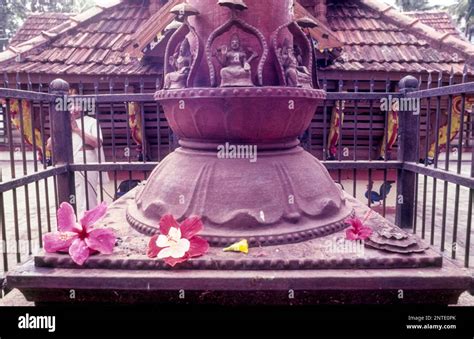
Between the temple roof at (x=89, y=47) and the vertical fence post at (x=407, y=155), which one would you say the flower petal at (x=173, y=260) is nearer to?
the vertical fence post at (x=407, y=155)

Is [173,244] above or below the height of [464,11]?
below

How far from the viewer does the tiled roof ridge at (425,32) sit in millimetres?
6957

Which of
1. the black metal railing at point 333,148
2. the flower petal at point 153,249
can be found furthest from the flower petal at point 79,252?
the black metal railing at point 333,148

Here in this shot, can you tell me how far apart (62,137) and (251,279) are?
2795 millimetres

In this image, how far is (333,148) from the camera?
716 centimetres

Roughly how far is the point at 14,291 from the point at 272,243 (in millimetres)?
1743

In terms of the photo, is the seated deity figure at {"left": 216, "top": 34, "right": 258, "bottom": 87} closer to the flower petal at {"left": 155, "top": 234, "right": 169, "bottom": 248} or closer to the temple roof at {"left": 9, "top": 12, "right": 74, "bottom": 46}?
the flower petal at {"left": 155, "top": 234, "right": 169, "bottom": 248}

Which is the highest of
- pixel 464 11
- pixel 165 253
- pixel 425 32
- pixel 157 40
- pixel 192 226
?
pixel 464 11

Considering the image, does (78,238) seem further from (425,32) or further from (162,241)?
(425,32)

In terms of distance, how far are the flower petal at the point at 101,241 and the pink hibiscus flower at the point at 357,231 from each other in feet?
4.40

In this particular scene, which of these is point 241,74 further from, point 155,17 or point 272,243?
point 155,17

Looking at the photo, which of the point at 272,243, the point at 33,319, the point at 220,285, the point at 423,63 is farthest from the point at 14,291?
the point at 423,63

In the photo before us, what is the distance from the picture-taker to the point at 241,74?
2.28 meters

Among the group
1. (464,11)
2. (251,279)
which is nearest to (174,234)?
(251,279)
